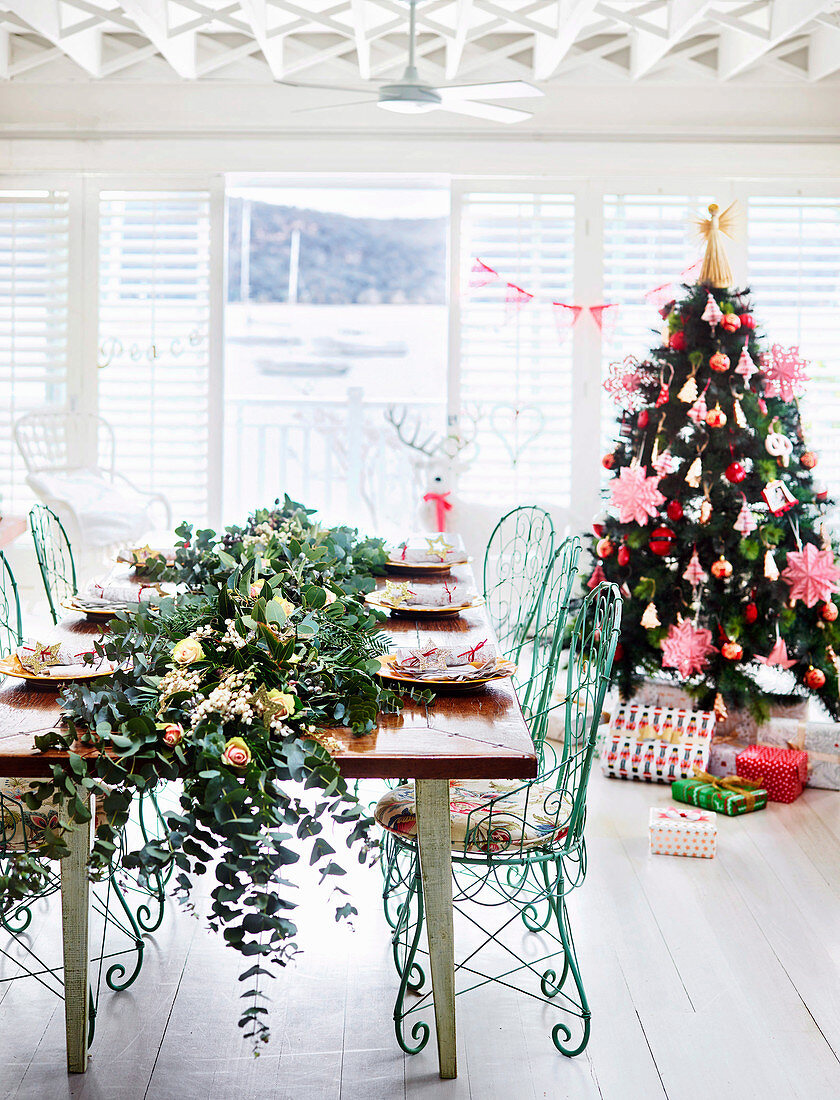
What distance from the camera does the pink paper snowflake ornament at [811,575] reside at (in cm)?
367

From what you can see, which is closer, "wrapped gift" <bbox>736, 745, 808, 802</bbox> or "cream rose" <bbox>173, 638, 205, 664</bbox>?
"cream rose" <bbox>173, 638, 205, 664</bbox>

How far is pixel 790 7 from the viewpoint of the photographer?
159 inches

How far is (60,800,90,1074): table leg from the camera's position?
1904 mm

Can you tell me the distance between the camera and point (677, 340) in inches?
153

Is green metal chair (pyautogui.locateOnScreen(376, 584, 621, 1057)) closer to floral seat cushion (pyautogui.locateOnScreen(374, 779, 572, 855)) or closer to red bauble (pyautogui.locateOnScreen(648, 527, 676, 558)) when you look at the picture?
floral seat cushion (pyautogui.locateOnScreen(374, 779, 572, 855))

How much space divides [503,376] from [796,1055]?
3967 millimetres

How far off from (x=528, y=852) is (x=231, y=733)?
2.23 ft

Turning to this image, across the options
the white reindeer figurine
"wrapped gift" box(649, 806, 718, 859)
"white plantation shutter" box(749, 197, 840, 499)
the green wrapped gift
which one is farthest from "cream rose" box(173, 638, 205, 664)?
"white plantation shutter" box(749, 197, 840, 499)

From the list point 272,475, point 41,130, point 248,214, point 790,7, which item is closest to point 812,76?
point 790,7

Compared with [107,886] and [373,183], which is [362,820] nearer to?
[107,886]

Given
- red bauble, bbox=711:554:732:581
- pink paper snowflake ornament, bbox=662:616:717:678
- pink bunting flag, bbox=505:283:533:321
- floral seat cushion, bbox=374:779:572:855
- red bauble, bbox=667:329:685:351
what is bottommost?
floral seat cushion, bbox=374:779:572:855

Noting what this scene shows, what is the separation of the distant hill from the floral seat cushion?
942cm

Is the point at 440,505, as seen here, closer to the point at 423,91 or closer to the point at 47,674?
the point at 423,91

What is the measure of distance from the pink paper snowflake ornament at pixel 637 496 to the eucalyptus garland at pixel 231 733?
5.97 feet
